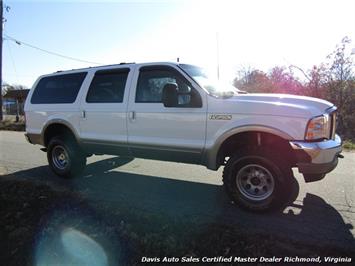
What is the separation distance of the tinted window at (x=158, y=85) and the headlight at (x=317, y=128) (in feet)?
5.59

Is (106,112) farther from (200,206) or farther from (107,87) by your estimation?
(200,206)

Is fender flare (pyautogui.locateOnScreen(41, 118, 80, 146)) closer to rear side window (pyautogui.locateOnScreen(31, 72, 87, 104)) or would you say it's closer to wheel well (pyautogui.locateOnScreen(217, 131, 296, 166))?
rear side window (pyautogui.locateOnScreen(31, 72, 87, 104))

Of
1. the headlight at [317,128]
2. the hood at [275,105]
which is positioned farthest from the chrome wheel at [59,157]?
the headlight at [317,128]

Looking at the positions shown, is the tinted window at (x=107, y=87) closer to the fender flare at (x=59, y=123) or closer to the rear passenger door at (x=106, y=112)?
the rear passenger door at (x=106, y=112)

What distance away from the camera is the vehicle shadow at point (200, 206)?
143 inches

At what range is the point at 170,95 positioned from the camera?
4480 millimetres

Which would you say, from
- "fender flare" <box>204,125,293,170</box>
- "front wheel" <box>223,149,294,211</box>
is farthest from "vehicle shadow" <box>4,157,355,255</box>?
"fender flare" <box>204,125,293,170</box>

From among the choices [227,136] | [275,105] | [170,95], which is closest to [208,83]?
[170,95]

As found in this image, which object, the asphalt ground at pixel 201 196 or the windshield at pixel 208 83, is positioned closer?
the asphalt ground at pixel 201 196

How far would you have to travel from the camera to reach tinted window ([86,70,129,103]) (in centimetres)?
539

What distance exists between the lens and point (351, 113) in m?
13.2

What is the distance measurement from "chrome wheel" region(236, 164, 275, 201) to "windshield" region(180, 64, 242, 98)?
112cm

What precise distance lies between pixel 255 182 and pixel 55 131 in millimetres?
4309

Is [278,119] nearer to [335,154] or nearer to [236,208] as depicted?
[335,154]
